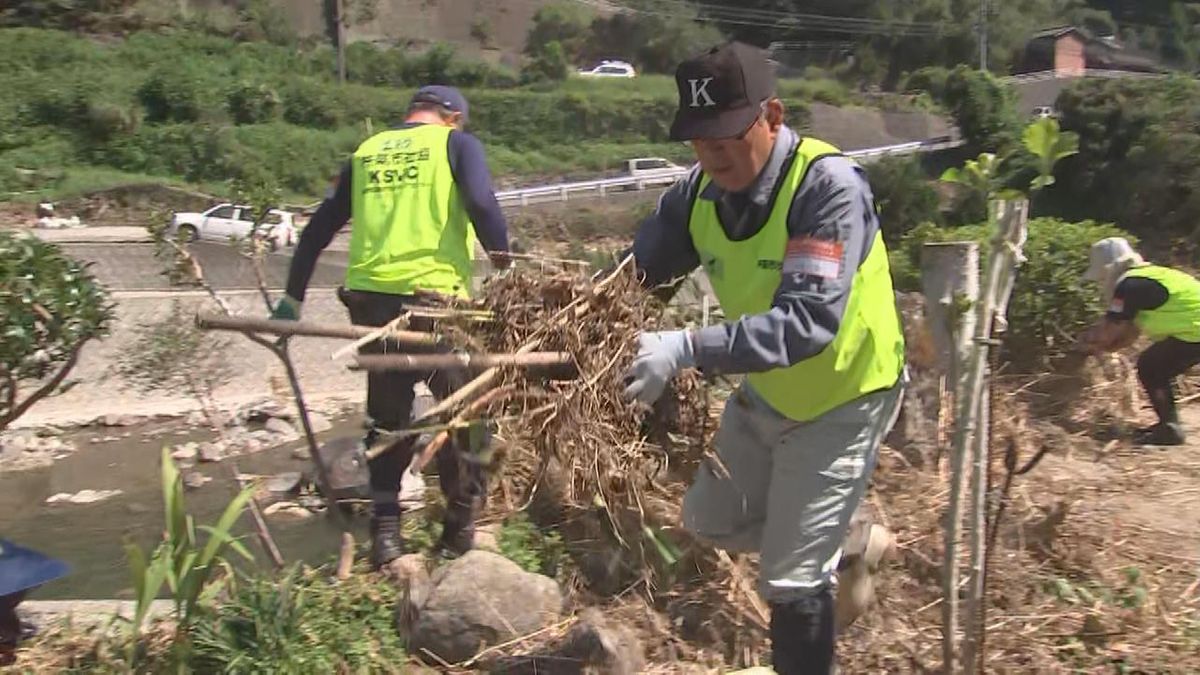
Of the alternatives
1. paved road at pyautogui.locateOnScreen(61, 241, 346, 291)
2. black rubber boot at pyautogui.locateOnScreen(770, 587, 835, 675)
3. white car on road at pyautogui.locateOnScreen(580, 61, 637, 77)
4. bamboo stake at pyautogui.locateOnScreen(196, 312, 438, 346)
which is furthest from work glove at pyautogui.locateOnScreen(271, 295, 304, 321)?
white car on road at pyautogui.locateOnScreen(580, 61, 637, 77)

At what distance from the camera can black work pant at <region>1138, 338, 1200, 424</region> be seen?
6.42m

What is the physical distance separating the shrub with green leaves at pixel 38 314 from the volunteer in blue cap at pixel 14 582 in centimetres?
108

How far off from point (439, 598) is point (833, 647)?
1.34 m

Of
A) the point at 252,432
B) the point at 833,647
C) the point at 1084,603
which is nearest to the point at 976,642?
the point at 833,647

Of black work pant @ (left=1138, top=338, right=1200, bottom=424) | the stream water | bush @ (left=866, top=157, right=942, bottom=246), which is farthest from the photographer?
bush @ (left=866, top=157, right=942, bottom=246)

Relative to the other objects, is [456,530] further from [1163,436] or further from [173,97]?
[173,97]

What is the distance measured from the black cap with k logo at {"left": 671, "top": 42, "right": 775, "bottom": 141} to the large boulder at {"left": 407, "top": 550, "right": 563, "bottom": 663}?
1759 millimetres

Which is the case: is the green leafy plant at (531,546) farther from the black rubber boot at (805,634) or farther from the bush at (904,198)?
the bush at (904,198)

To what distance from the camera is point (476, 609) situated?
156 inches

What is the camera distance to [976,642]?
3504mm

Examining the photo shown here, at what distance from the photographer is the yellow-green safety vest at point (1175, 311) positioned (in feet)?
20.6

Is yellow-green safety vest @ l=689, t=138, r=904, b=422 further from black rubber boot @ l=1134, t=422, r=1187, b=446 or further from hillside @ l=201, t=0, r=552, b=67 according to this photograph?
hillside @ l=201, t=0, r=552, b=67

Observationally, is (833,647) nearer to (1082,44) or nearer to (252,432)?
(252,432)

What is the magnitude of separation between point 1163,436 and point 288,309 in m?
4.63
